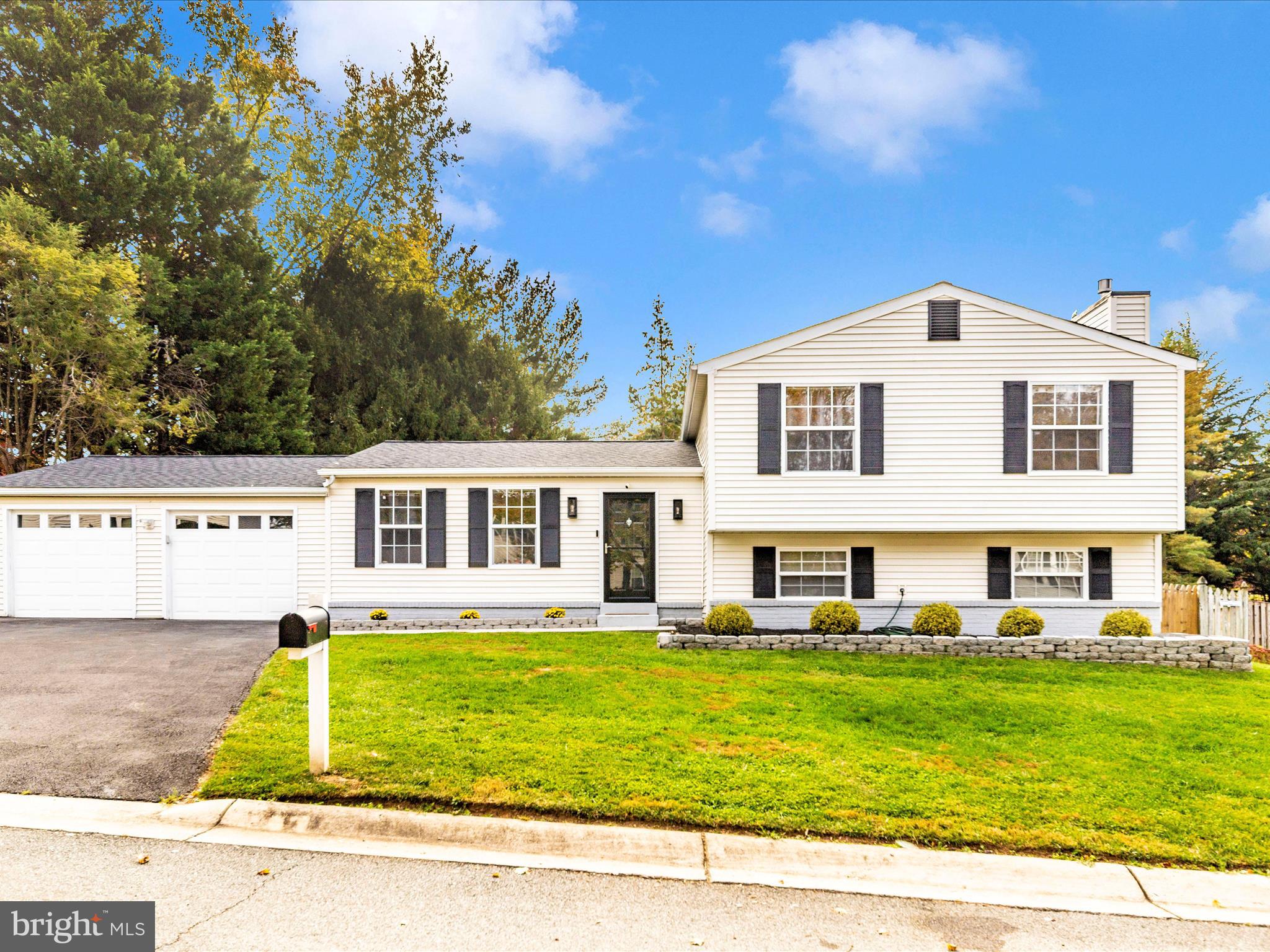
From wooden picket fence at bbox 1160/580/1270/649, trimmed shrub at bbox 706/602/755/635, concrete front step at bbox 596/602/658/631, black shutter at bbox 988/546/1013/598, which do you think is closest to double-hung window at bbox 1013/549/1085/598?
black shutter at bbox 988/546/1013/598

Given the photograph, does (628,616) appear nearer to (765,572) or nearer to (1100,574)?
(765,572)

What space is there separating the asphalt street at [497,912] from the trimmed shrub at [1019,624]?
7.37 meters

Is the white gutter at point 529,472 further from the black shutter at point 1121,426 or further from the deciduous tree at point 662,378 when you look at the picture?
Result: the deciduous tree at point 662,378

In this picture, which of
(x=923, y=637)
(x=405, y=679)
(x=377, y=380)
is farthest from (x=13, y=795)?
(x=377, y=380)

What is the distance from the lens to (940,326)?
10953mm

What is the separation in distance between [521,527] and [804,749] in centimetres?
818

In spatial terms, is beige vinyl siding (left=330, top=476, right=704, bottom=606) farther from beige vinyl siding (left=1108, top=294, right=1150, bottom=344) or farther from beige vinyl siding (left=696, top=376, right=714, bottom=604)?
beige vinyl siding (left=1108, top=294, right=1150, bottom=344)

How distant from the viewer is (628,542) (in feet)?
41.6

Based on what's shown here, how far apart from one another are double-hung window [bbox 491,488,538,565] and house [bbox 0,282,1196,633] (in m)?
0.04

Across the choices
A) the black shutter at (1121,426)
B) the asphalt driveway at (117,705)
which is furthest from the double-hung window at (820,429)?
the asphalt driveway at (117,705)

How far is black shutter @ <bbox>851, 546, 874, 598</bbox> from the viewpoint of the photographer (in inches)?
448

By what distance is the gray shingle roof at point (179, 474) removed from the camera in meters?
13.0

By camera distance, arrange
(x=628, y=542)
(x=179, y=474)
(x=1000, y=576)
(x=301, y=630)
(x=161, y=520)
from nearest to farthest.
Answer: (x=301, y=630), (x=1000, y=576), (x=628, y=542), (x=161, y=520), (x=179, y=474)

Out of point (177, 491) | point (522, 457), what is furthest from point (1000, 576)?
point (177, 491)
